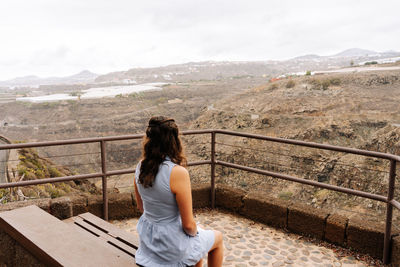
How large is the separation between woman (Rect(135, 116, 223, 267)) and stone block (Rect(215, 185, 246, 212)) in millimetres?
2393

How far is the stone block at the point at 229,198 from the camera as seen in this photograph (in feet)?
15.1

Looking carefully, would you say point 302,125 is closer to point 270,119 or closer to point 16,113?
point 270,119

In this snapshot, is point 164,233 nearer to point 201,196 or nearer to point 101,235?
point 101,235

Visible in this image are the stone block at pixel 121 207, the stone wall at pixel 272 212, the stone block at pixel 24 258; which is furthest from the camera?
the stone block at pixel 121 207

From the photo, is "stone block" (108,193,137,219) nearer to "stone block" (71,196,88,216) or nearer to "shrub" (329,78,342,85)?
"stone block" (71,196,88,216)

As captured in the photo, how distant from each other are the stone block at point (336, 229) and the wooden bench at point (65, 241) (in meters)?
2.30

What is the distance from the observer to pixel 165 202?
2.12 metres

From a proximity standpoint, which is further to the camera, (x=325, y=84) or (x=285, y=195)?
(x=325, y=84)

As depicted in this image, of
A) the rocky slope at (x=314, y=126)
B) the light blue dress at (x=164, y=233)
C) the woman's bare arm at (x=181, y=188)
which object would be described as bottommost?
the rocky slope at (x=314, y=126)

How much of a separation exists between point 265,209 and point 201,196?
94cm

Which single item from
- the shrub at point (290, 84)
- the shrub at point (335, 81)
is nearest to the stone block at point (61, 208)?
the shrub at point (335, 81)

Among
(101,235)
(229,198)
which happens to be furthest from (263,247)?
(101,235)

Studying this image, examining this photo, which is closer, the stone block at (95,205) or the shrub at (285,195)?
the stone block at (95,205)

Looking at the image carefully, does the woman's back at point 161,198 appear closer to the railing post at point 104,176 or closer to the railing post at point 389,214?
the railing post at point 104,176
